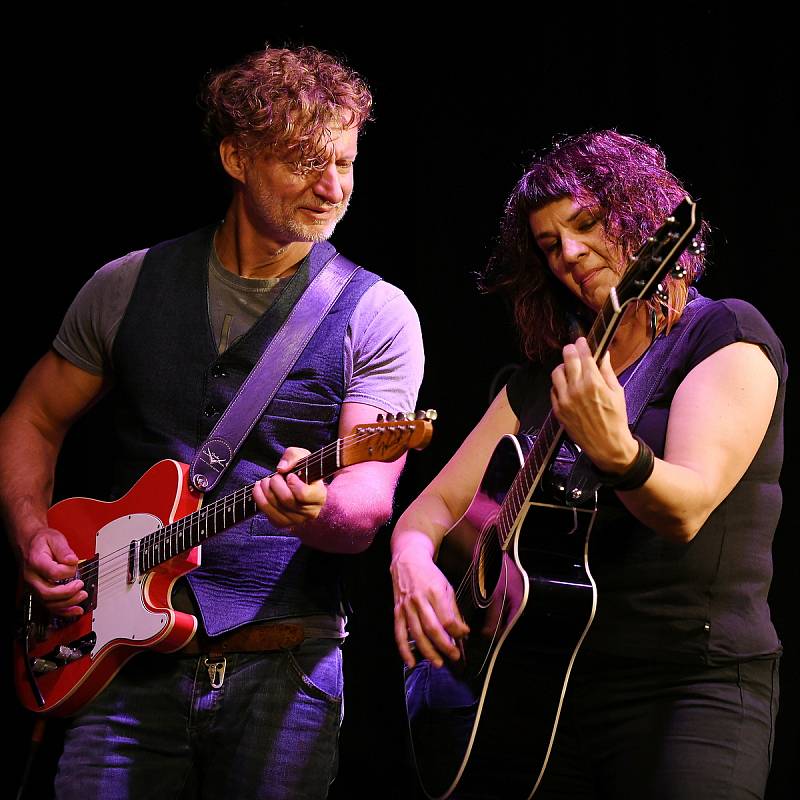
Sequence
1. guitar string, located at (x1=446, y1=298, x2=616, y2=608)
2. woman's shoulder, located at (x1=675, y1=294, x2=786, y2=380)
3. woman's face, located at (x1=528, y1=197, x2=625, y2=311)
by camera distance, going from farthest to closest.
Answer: woman's face, located at (x1=528, y1=197, x2=625, y2=311) < woman's shoulder, located at (x1=675, y1=294, x2=786, y2=380) < guitar string, located at (x1=446, y1=298, x2=616, y2=608)

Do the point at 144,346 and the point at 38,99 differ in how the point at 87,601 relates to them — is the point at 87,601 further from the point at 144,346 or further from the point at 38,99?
the point at 38,99

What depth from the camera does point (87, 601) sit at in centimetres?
260

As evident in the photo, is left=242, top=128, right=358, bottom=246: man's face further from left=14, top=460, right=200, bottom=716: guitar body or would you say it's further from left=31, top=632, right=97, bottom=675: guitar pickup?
left=31, top=632, right=97, bottom=675: guitar pickup

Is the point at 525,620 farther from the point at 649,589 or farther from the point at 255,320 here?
the point at 255,320

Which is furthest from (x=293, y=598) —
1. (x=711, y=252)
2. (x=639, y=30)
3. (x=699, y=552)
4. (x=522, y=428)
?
(x=639, y=30)

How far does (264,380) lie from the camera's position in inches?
104

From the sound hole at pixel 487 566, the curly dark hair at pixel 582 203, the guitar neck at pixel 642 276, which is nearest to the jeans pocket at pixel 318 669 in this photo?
the sound hole at pixel 487 566

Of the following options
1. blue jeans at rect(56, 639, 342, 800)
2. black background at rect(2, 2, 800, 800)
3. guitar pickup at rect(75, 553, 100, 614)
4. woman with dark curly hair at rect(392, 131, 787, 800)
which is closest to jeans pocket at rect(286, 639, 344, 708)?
blue jeans at rect(56, 639, 342, 800)

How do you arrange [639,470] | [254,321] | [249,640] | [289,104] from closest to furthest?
[639,470], [249,640], [254,321], [289,104]

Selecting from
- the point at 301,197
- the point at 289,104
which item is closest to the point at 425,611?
the point at 301,197

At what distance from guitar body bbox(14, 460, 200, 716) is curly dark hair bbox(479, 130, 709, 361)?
→ 40.6 inches

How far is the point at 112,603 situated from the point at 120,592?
3 centimetres

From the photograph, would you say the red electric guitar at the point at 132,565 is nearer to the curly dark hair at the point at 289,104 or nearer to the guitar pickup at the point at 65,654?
the guitar pickup at the point at 65,654

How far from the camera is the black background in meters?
3.75
